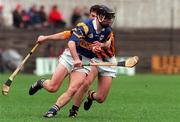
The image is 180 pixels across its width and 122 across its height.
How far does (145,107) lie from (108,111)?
4.06 feet

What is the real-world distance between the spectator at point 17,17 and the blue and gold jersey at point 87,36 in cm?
2308

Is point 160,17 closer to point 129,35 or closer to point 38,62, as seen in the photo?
point 129,35

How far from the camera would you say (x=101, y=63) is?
14438 millimetres

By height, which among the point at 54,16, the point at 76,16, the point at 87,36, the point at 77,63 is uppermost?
the point at 87,36

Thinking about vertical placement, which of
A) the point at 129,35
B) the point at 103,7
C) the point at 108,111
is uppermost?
the point at 103,7

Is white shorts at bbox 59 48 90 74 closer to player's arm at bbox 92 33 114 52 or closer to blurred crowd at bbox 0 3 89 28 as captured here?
player's arm at bbox 92 33 114 52

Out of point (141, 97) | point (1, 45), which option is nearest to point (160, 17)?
point (1, 45)

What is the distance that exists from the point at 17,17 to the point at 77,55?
Result: 24414 millimetres

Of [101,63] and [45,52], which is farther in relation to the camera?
[45,52]

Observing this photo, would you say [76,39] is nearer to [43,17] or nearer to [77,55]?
[77,55]

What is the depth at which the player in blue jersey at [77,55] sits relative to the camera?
553 inches

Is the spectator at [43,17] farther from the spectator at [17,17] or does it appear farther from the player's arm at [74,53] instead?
the player's arm at [74,53]

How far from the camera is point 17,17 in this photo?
38.1 metres

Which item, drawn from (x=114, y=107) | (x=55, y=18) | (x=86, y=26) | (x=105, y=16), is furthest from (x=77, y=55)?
(x=55, y=18)
